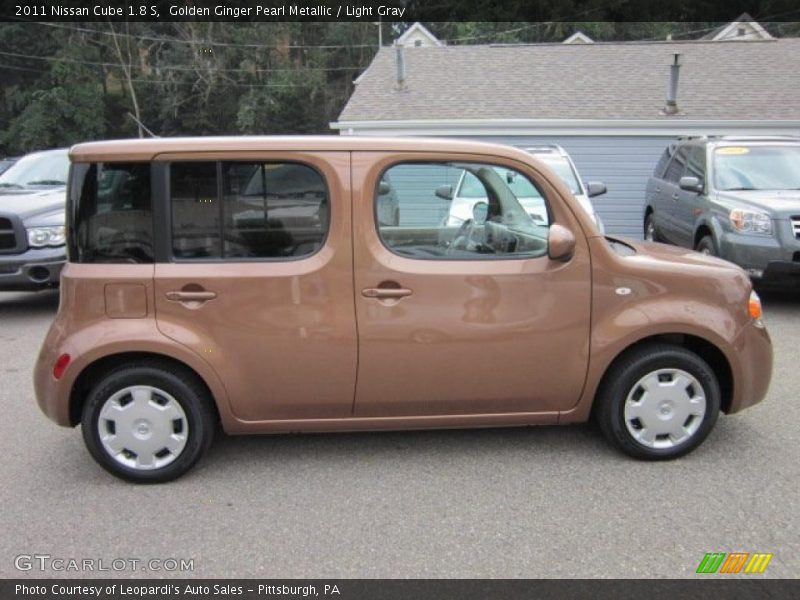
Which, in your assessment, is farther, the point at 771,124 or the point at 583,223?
the point at 771,124

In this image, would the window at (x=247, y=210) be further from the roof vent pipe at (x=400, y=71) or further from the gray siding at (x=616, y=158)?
the roof vent pipe at (x=400, y=71)

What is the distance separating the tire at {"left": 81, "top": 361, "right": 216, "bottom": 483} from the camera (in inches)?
136

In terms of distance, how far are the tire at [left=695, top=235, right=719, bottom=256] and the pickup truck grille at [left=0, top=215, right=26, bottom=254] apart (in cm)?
754

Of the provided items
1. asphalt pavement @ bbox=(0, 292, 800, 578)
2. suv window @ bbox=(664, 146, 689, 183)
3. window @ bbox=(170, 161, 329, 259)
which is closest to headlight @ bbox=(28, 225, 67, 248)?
asphalt pavement @ bbox=(0, 292, 800, 578)

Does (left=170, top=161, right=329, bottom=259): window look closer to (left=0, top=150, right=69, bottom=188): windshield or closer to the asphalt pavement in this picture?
the asphalt pavement

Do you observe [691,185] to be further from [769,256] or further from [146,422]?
[146,422]

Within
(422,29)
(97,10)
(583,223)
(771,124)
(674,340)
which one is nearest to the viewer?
(583,223)

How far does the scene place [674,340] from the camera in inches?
150

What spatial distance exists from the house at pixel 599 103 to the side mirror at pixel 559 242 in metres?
10.2

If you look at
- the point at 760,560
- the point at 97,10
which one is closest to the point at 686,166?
the point at 760,560
